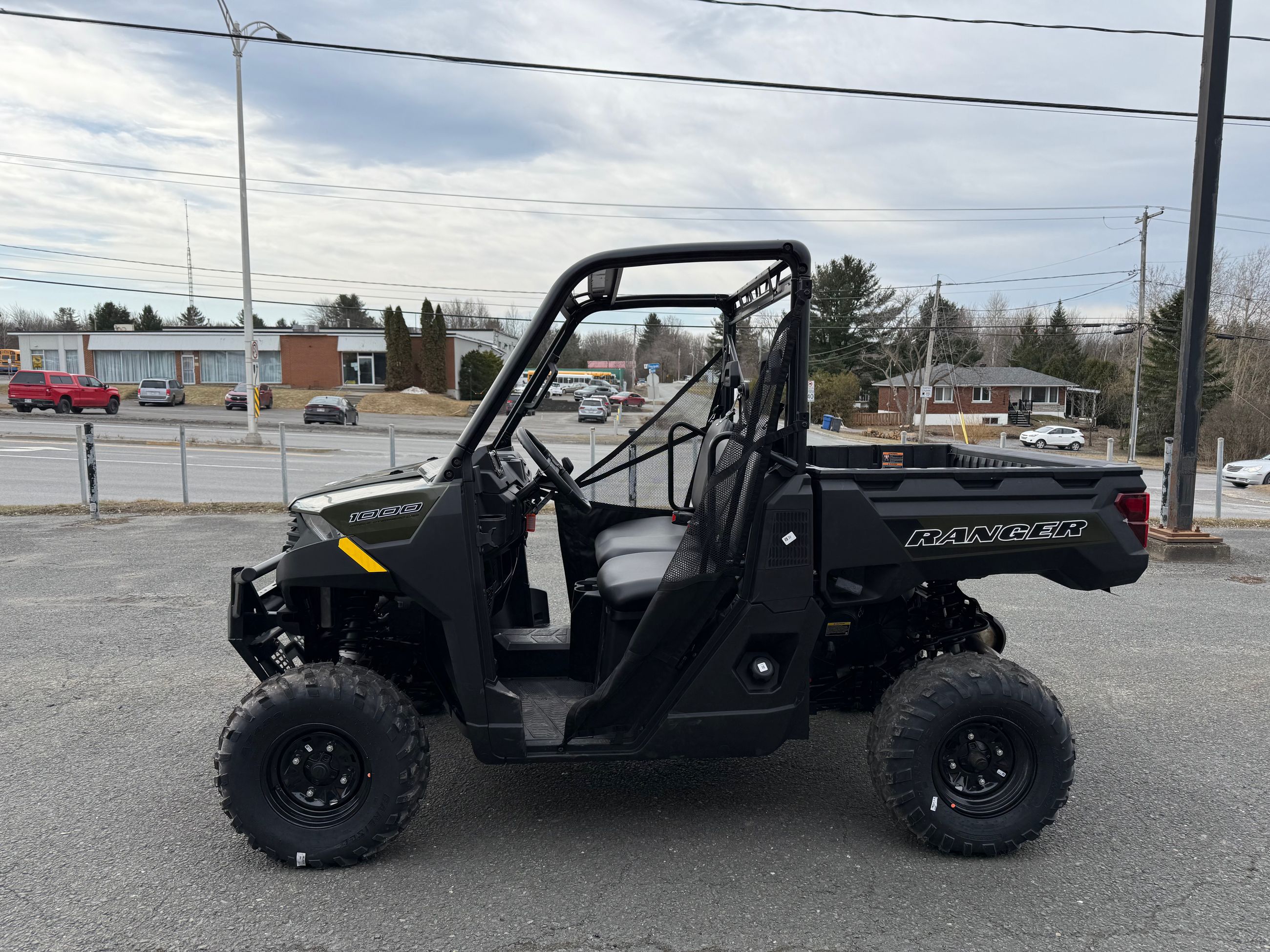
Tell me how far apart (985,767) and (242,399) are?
1760 inches

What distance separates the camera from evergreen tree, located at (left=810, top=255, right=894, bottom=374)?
171ft

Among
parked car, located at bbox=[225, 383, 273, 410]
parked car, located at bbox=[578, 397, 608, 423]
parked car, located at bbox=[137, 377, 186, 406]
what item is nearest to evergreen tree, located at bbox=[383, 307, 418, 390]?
parked car, located at bbox=[225, 383, 273, 410]

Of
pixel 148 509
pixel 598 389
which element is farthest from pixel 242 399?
pixel 598 389

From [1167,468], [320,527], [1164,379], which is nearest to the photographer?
[320,527]

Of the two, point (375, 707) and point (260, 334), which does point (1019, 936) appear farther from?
point (260, 334)

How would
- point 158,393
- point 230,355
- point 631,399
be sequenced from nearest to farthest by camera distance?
point 631,399, point 158,393, point 230,355

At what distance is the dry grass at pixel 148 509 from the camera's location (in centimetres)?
1073

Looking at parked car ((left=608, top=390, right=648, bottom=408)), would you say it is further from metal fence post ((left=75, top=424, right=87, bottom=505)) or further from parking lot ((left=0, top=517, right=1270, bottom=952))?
metal fence post ((left=75, top=424, right=87, bottom=505))

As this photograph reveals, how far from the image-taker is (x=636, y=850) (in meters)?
3.10

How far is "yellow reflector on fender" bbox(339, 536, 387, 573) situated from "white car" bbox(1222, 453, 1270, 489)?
26796mm

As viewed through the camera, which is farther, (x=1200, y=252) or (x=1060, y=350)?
(x=1060, y=350)

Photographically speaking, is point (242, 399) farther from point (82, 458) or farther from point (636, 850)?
point (636, 850)

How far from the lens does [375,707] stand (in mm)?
2936

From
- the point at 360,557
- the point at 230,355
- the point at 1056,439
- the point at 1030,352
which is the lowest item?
the point at 1056,439
